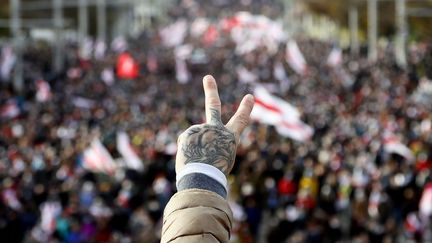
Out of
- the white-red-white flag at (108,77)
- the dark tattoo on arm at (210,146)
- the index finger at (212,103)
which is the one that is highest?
the index finger at (212,103)

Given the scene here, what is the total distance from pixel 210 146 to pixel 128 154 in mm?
16112

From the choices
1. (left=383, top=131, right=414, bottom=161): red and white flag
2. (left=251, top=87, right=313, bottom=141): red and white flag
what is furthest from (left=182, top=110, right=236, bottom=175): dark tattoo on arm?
(left=383, top=131, right=414, bottom=161): red and white flag

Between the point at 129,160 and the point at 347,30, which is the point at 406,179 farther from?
the point at 347,30

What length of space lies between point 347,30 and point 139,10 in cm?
1875

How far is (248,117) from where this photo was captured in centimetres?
254

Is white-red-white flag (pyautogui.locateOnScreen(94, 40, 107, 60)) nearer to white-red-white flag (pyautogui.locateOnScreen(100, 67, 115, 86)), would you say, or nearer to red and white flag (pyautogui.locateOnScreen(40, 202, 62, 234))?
white-red-white flag (pyautogui.locateOnScreen(100, 67, 115, 86))

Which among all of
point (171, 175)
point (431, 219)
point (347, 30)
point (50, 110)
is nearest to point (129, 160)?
point (171, 175)

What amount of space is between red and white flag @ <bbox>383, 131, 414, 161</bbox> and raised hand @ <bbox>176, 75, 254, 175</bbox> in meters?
16.1

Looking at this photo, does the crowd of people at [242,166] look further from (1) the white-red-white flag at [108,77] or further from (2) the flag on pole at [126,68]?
(2) the flag on pole at [126,68]

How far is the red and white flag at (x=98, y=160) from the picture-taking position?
57.3ft

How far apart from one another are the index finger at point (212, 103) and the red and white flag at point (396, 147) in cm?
1604

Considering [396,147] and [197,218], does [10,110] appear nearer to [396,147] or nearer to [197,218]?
[396,147]

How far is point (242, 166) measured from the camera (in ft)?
58.4

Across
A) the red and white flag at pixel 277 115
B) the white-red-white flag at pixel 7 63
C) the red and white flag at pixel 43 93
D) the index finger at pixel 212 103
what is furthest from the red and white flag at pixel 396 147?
the white-red-white flag at pixel 7 63
